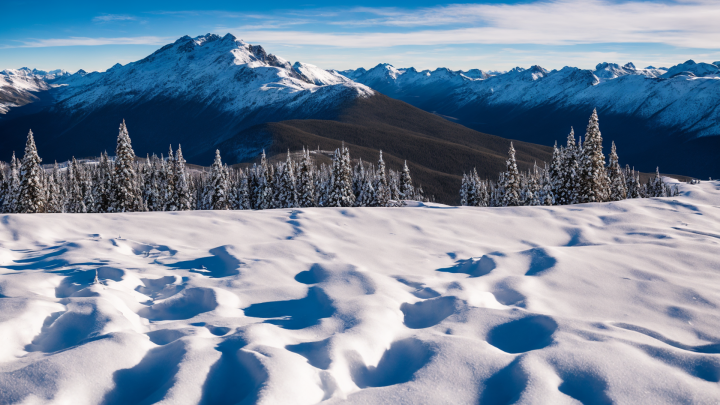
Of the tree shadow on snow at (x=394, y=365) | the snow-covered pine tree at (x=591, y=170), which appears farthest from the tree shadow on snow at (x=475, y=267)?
the snow-covered pine tree at (x=591, y=170)

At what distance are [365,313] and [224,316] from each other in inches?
95.1

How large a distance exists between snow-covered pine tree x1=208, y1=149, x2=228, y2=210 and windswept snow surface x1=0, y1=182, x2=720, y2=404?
41604mm

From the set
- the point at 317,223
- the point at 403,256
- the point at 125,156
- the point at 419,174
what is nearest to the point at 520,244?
the point at 403,256

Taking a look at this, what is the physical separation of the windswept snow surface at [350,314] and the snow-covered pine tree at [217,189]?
4160cm

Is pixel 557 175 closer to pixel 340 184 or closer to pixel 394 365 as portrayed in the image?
pixel 340 184

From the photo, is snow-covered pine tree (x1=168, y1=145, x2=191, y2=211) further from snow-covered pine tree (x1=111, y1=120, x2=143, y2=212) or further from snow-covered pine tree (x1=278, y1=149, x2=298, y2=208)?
snow-covered pine tree (x1=278, y1=149, x2=298, y2=208)

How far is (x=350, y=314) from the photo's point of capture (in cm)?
771

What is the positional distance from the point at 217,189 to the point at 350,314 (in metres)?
51.3

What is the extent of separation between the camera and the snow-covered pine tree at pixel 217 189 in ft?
181

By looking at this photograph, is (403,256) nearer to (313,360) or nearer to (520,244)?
(520,244)

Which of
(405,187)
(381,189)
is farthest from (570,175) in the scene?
(405,187)

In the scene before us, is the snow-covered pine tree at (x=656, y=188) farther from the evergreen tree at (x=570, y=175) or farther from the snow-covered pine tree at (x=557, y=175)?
the evergreen tree at (x=570, y=175)

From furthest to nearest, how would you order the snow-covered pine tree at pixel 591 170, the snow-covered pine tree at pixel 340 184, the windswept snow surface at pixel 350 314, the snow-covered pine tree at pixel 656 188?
the snow-covered pine tree at pixel 656 188, the snow-covered pine tree at pixel 340 184, the snow-covered pine tree at pixel 591 170, the windswept snow surface at pixel 350 314

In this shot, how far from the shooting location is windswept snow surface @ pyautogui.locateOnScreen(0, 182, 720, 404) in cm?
560
